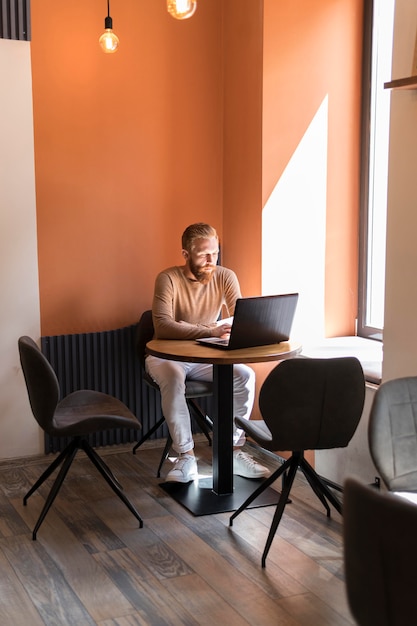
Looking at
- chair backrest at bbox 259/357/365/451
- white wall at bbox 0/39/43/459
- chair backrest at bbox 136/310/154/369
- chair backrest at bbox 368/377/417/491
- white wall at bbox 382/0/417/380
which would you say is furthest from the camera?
chair backrest at bbox 136/310/154/369

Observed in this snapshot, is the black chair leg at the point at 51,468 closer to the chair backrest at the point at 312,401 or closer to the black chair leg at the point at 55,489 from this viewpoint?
the black chair leg at the point at 55,489

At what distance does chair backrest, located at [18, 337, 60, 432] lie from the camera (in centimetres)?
363

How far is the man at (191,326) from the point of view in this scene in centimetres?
436

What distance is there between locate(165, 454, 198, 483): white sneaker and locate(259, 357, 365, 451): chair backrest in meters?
1.06

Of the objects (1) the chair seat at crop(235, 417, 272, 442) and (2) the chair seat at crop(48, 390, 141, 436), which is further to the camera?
(2) the chair seat at crop(48, 390, 141, 436)

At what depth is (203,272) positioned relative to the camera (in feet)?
14.8

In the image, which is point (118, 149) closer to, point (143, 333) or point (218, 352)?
point (143, 333)

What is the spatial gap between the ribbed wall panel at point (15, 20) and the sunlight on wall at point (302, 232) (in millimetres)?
1736

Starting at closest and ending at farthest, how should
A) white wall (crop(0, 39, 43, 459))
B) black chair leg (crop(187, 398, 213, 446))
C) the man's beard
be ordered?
the man's beard, white wall (crop(0, 39, 43, 459)), black chair leg (crop(187, 398, 213, 446))

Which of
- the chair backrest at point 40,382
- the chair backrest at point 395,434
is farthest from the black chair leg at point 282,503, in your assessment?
the chair backrest at point 40,382

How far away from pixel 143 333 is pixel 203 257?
703 millimetres

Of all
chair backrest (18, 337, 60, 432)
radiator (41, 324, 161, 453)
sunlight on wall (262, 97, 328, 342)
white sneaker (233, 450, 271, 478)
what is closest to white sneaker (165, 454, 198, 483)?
white sneaker (233, 450, 271, 478)

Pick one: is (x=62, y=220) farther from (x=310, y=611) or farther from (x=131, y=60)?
(x=310, y=611)

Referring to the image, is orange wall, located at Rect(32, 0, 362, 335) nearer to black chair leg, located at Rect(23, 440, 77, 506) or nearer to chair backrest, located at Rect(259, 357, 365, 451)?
black chair leg, located at Rect(23, 440, 77, 506)
